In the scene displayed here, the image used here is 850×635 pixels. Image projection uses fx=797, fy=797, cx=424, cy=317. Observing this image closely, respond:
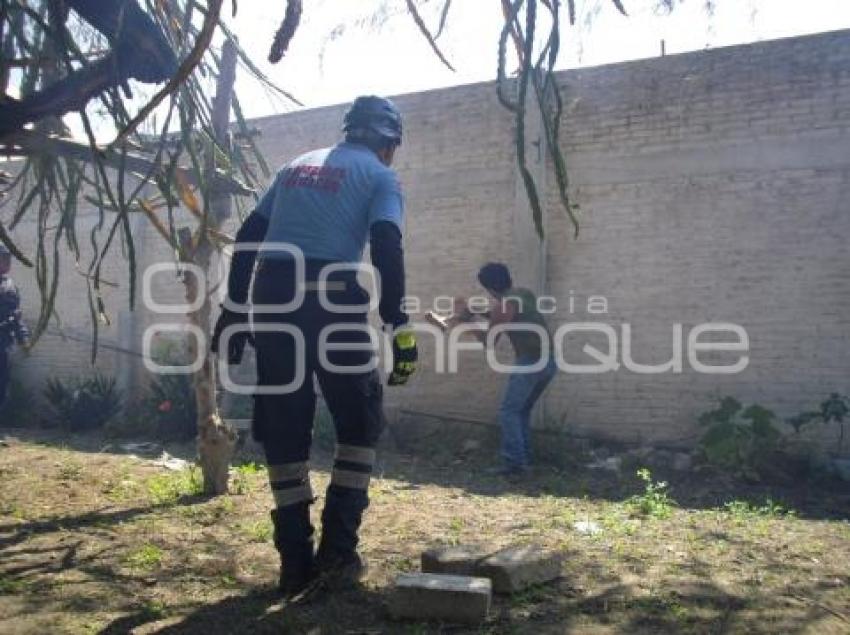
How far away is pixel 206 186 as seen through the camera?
3.79 metres

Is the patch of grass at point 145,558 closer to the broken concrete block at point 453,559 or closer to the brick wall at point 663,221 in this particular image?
the broken concrete block at point 453,559

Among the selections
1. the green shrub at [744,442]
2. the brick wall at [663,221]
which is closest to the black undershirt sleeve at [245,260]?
the green shrub at [744,442]

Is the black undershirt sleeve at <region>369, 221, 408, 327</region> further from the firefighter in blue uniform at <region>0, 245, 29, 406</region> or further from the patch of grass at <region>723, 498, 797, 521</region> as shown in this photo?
the firefighter in blue uniform at <region>0, 245, 29, 406</region>

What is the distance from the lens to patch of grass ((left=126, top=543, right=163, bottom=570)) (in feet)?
11.3

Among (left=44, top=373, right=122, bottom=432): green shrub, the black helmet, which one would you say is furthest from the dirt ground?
(left=44, top=373, right=122, bottom=432): green shrub

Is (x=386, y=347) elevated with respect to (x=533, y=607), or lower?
elevated

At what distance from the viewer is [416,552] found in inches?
145

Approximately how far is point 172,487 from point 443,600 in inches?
119

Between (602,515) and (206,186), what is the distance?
2.94 meters

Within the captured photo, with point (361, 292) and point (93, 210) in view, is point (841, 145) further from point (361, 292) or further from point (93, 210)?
point (93, 210)

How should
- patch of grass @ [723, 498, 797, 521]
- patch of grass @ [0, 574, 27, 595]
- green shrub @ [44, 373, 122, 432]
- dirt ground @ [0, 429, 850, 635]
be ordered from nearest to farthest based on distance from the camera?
dirt ground @ [0, 429, 850, 635]
patch of grass @ [0, 574, 27, 595]
patch of grass @ [723, 498, 797, 521]
green shrub @ [44, 373, 122, 432]

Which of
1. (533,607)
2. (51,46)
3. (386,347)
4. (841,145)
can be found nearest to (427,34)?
(51,46)

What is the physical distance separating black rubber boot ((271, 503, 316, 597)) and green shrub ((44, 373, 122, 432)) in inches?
282

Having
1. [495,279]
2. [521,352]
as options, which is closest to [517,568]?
[521,352]
